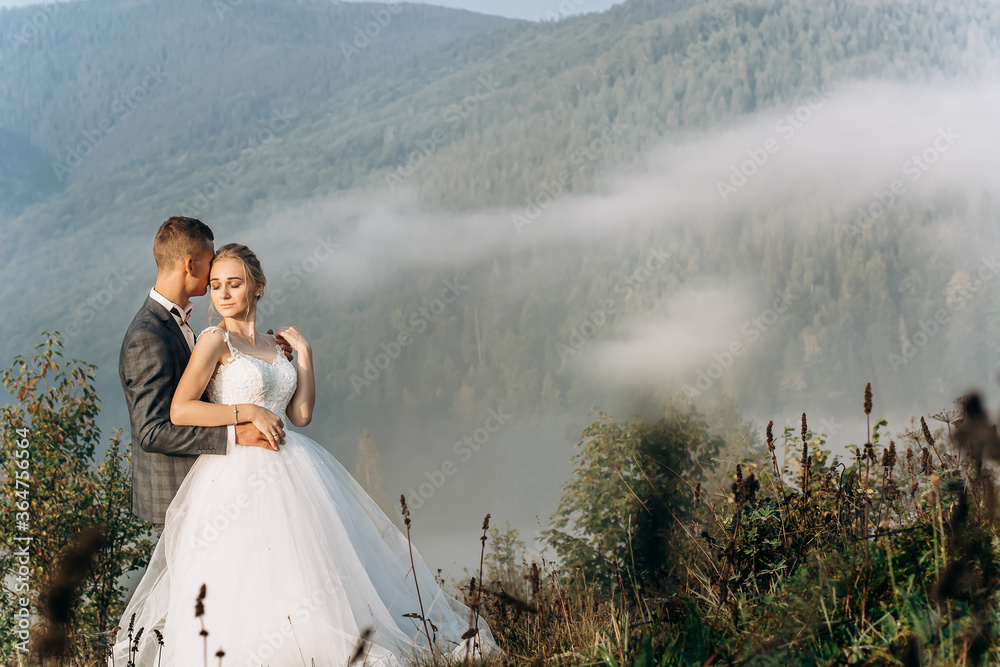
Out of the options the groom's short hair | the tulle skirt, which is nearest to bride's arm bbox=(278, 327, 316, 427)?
the tulle skirt

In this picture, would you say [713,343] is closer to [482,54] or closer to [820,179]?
[820,179]

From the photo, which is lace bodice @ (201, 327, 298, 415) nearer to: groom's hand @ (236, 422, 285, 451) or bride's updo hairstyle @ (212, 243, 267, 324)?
groom's hand @ (236, 422, 285, 451)

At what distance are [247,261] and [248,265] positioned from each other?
0.07 ft

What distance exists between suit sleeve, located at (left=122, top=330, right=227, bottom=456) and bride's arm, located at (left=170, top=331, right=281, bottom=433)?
0.05m

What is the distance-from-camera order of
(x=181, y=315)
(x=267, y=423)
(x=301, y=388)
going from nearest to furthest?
(x=267, y=423) → (x=181, y=315) → (x=301, y=388)

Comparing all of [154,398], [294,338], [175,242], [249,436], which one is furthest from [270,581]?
[175,242]

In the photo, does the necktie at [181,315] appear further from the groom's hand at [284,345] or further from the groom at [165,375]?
the groom's hand at [284,345]

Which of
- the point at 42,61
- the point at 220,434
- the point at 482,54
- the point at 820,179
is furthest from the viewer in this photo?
the point at 482,54

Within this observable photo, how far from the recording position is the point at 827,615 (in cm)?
319

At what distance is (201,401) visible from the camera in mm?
4039

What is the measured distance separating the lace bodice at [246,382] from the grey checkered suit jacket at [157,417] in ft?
0.66

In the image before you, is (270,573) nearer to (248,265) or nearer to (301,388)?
(301,388)

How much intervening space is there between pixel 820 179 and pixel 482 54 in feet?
103

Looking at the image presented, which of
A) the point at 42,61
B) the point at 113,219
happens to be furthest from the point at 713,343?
the point at 42,61
